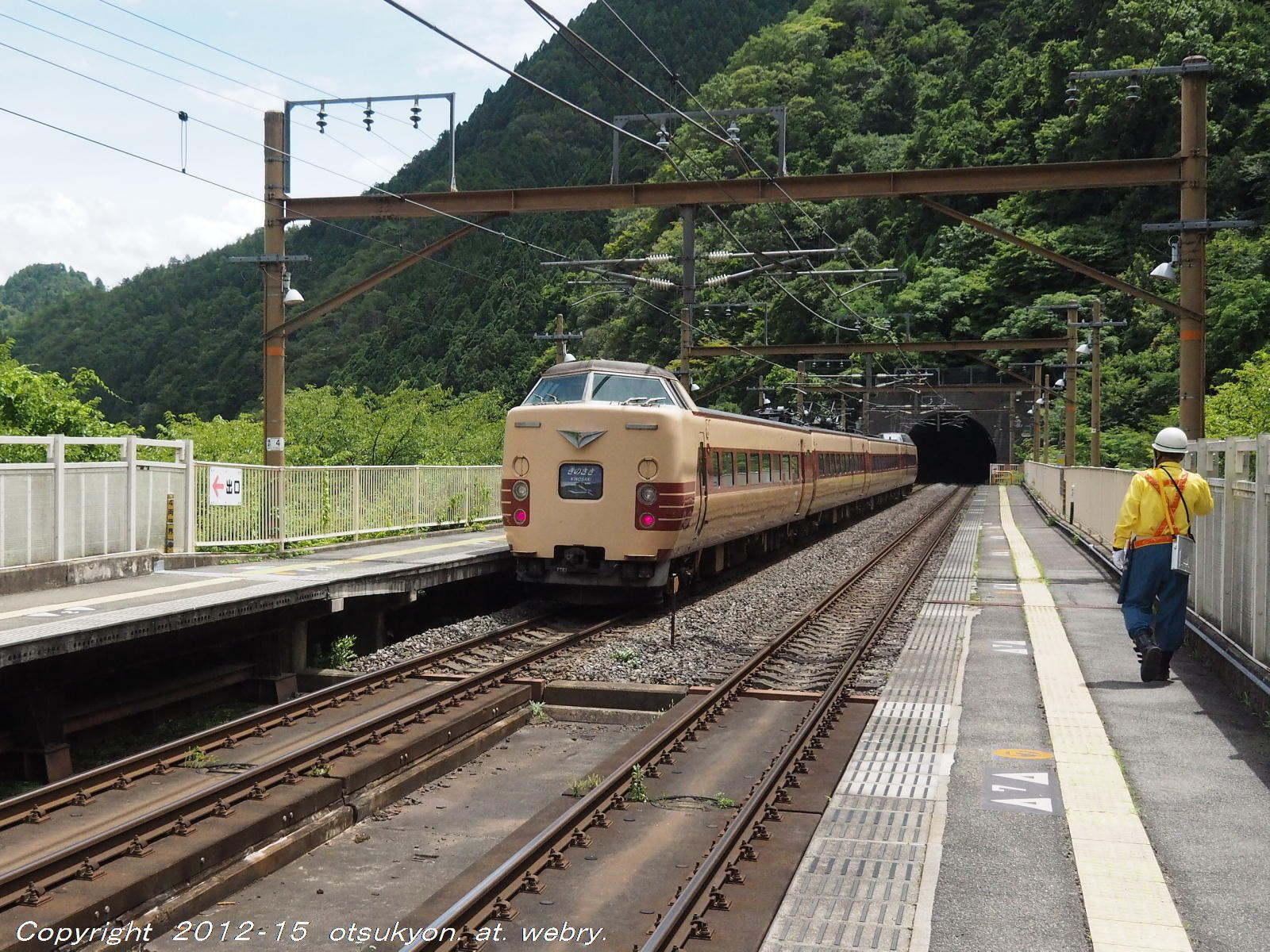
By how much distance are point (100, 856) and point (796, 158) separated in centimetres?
8125

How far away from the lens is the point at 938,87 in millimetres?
88125

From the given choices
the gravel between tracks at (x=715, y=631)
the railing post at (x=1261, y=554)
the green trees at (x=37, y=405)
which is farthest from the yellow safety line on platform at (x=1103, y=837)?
the green trees at (x=37, y=405)

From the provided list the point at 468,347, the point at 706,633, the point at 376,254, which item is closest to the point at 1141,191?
the point at 468,347

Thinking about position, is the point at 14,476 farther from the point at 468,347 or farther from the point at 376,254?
the point at 376,254

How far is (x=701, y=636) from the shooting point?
1423cm

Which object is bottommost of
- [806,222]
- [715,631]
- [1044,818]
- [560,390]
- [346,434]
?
[715,631]

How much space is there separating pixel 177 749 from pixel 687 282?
15.3 meters

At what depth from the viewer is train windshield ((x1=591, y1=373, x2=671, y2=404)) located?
1603 centimetres

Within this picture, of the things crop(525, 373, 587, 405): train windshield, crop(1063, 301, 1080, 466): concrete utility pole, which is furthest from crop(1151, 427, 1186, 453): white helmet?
crop(1063, 301, 1080, 466): concrete utility pole

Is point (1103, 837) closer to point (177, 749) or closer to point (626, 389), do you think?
point (177, 749)

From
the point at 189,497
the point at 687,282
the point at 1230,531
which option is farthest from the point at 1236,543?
the point at 687,282

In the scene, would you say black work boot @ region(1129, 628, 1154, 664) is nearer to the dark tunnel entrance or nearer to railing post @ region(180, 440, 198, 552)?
railing post @ region(180, 440, 198, 552)

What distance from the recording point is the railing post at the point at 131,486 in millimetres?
14231

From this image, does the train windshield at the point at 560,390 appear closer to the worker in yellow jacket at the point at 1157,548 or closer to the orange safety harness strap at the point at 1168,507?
the worker in yellow jacket at the point at 1157,548
